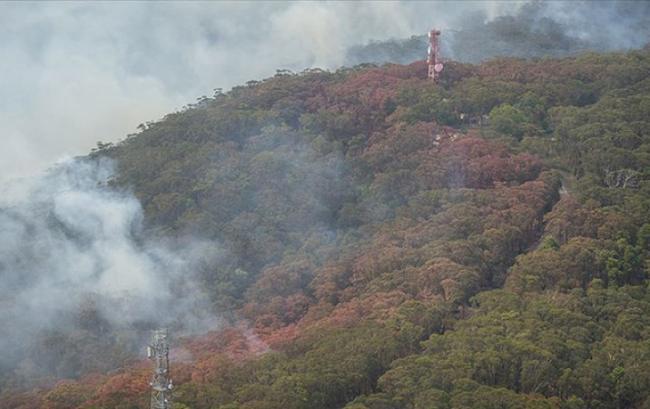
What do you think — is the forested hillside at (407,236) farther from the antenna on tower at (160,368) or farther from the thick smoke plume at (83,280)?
the antenna on tower at (160,368)

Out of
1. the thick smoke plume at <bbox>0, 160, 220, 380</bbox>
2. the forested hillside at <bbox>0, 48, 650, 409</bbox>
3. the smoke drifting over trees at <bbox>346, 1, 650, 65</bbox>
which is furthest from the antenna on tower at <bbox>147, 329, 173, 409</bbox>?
the smoke drifting over trees at <bbox>346, 1, 650, 65</bbox>

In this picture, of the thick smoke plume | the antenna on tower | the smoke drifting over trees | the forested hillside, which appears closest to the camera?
the antenna on tower

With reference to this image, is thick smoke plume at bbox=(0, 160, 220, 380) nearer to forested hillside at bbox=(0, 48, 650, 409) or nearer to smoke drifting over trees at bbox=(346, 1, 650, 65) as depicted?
forested hillside at bbox=(0, 48, 650, 409)

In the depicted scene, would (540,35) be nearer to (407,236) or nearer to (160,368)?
(407,236)

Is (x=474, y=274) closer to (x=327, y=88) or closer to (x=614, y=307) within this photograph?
(x=614, y=307)

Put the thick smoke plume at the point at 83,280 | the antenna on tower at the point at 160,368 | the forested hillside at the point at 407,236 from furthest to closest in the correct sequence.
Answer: the thick smoke plume at the point at 83,280 < the forested hillside at the point at 407,236 < the antenna on tower at the point at 160,368

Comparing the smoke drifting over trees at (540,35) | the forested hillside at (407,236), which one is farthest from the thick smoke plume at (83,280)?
the smoke drifting over trees at (540,35)
